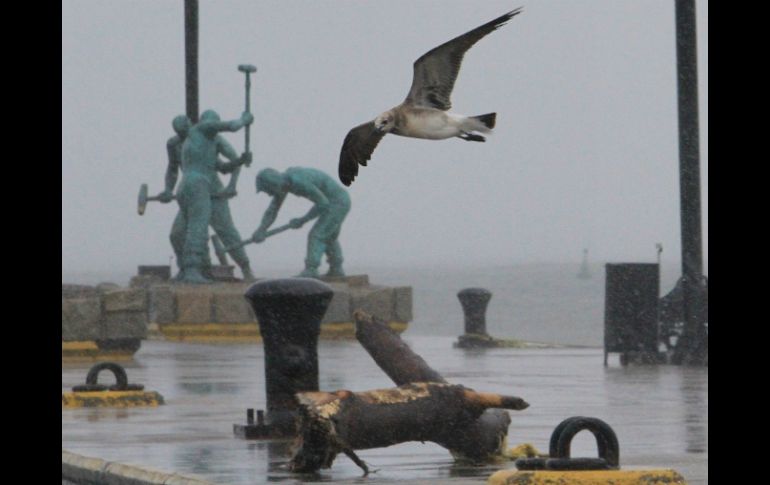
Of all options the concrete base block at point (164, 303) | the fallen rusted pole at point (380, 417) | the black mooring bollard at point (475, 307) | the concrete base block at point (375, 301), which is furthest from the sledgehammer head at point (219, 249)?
the fallen rusted pole at point (380, 417)

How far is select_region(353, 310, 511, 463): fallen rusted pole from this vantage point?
1202cm

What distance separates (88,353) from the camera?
82.6ft

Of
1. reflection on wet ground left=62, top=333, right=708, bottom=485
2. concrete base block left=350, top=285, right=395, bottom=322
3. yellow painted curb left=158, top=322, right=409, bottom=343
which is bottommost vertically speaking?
reflection on wet ground left=62, top=333, right=708, bottom=485

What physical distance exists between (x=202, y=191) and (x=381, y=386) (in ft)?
49.2

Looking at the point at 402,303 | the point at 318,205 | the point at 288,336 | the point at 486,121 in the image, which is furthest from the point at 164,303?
the point at 486,121

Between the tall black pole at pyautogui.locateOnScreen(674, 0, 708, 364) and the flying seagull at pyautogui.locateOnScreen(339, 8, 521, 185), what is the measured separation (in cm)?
1277

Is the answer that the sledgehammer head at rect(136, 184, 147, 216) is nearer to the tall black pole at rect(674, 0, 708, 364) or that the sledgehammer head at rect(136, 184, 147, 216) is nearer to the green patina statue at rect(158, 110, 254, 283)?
the green patina statue at rect(158, 110, 254, 283)

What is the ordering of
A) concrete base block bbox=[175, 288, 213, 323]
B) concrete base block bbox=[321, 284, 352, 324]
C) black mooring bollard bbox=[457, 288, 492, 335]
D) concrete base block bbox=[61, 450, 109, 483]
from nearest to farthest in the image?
concrete base block bbox=[61, 450, 109, 483], black mooring bollard bbox=[457, 288, 492, 335], concrete base block bbox=[321, 284, 352, 324], concrete base block bbox=[175, 288, 213, 323]

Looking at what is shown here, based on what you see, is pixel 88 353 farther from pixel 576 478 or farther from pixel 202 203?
pixel 576 478

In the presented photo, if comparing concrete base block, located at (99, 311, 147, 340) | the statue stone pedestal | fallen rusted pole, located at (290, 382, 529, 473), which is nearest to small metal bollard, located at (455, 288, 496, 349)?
the statue stone pedestal

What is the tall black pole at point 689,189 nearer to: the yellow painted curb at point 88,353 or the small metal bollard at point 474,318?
the small metal bollard at point 474,318

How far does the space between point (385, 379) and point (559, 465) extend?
10.7 metres

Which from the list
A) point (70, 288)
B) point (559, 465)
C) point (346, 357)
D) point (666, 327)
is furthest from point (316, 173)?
point (559, 465)
